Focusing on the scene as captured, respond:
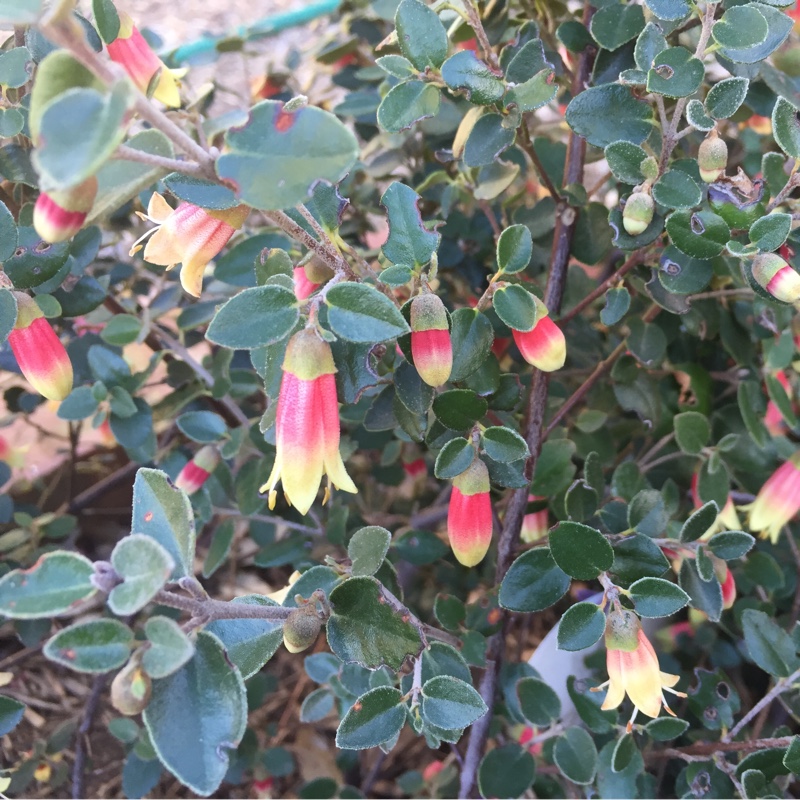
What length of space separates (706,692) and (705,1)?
75cm

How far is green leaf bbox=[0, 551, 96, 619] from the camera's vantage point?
0.42 m

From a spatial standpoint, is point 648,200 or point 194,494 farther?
point 194,494

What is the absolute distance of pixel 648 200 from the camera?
0.68 metres

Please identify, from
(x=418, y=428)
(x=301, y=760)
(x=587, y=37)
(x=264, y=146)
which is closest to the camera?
(x=264, y=146)

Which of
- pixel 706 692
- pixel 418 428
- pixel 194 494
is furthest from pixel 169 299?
pixel 706 692

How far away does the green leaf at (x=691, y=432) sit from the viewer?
0.91 meters

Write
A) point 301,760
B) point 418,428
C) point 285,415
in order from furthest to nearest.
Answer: point 301,760 < point 418,428 < point 285,415

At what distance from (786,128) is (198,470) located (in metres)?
0.75

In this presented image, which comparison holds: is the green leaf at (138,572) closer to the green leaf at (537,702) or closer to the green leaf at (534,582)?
the green leaf at (534,582)

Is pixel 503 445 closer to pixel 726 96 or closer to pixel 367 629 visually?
pixel 367 629

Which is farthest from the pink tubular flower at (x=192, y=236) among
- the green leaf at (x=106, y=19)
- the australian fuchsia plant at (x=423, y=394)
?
the green leaf at (x=106, y=19)

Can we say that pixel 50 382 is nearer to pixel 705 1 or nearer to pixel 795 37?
pixel 705 1

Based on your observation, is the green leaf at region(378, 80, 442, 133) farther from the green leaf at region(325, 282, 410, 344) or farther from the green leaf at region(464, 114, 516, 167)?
the green leaf at region(325, 282, 410, 344)

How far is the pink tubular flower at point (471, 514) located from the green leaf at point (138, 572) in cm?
32
